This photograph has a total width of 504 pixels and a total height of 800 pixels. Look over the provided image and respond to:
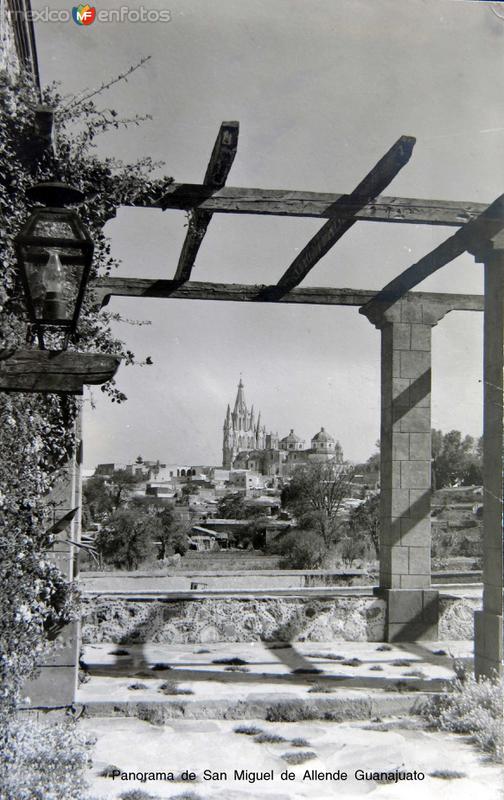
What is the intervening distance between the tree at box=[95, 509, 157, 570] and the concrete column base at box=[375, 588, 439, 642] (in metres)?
15.4

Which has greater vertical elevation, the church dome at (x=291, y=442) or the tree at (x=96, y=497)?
the church dome at (x=291, y=442)

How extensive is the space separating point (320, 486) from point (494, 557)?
77.9 ft

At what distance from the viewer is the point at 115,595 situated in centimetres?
757

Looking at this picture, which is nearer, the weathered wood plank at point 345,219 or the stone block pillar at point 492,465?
the weathered wood plank at point 345,219

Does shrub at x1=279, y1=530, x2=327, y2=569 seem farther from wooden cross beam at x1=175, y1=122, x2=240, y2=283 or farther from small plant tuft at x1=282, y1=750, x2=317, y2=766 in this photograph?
small plant tuft at x1=282, y1=750, x2=317, y2=766

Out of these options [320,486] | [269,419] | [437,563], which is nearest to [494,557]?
[437,563]

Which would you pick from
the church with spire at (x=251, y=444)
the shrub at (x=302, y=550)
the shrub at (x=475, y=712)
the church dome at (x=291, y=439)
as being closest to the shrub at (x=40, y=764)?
the shrub at (x=475, y=712)

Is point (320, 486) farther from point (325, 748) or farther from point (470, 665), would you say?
point (325, 748)

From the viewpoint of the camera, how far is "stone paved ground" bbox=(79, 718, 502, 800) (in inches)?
159

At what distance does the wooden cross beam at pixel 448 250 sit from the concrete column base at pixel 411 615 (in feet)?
10.1

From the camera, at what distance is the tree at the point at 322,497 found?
26953mm

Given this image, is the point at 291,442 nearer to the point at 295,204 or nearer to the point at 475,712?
the point at 475,712
